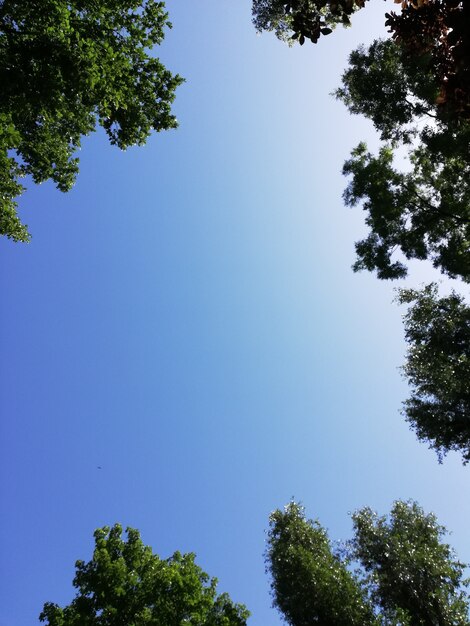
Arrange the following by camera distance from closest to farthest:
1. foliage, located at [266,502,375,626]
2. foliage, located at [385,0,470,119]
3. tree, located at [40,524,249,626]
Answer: foliage, located at [385,0,470,119] < tree, located at [40,524,249,626] < foliage, located at [266,502,375,626]

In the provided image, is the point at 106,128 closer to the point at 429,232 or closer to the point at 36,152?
the point at 36,152

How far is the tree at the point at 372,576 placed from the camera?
19938 millimetres

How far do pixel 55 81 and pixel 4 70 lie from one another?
149 cm

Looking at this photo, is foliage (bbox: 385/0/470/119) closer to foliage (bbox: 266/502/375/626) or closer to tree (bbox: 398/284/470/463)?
tree (bbox: 398/284/470/463)

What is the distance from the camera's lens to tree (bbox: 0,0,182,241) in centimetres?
1215

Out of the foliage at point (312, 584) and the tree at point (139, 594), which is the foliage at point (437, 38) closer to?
the tree at point (139, 594)

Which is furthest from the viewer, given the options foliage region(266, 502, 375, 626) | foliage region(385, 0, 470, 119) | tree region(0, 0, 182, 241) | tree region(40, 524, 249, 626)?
foliage region(266, 502, 375, 626)

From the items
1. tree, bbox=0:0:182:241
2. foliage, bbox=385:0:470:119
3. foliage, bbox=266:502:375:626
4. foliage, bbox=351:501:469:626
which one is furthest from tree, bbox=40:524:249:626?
foliage, bbox=385:0:470:119

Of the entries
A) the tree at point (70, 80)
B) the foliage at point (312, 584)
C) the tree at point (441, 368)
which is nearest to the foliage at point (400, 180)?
the tree at point (441, 368)

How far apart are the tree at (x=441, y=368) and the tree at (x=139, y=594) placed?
12.9 meters

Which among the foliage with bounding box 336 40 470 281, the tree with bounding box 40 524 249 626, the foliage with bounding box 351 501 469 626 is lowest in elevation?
the foliage with bounding box 351 501 469 626

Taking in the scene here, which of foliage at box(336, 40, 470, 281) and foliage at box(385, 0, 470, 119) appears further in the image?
foliage at box(336, 40, 470, 281)

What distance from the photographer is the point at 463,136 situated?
48.1ft

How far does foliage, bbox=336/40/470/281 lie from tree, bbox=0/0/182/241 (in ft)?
29.4
